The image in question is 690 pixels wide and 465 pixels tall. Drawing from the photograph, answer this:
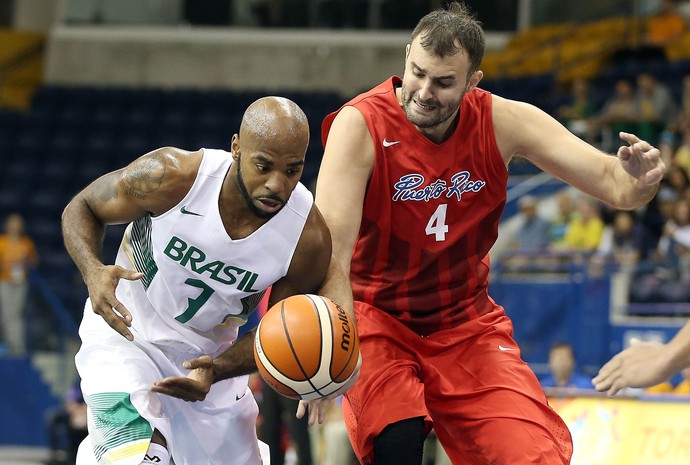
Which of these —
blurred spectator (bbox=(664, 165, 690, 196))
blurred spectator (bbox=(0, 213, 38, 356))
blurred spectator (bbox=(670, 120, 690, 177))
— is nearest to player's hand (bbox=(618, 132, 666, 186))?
blurred spectator (bbox=(664, 165, 690, 196))

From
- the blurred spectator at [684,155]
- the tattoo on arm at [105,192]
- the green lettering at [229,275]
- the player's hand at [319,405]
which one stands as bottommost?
the blurred spectator at [684,155]

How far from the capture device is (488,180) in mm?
4855

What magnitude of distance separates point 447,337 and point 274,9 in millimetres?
16798

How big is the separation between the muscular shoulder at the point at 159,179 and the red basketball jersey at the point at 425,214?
766mm

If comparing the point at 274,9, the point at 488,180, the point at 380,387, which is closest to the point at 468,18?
the point at 488,180

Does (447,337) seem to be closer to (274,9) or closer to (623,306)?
(623,306)

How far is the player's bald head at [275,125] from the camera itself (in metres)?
4.29

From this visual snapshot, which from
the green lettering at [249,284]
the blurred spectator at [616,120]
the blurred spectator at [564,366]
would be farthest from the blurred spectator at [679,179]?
the green lettering at [249,284]

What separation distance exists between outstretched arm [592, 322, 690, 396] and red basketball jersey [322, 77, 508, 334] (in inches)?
41.0

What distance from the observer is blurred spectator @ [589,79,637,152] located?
13.2m

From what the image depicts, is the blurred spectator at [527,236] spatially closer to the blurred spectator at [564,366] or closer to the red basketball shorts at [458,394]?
the blurred spectator at [564,366]

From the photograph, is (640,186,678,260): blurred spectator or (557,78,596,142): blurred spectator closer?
(640,186,678,260): blurred spectator

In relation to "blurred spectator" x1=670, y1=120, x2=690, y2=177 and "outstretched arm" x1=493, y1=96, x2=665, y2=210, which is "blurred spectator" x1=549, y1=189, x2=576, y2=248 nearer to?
"blurred spectator" x1=670, y1=120, x2=690, y2=177

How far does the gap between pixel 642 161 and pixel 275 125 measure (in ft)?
4.74
